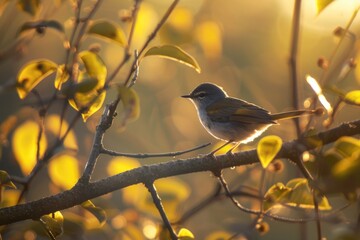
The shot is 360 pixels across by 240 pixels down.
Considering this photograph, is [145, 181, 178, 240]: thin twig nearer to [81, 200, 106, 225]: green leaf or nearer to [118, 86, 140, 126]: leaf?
[81, 200, 106, 225]: green leaf

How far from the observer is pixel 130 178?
8.02 feet

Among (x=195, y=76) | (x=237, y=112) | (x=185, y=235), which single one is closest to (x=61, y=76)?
(x=185, y=235)

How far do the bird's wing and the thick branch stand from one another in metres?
1.74

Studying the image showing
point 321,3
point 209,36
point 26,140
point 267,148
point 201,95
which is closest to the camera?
point 267,148

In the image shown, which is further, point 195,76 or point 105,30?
point 195,76

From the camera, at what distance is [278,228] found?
311 inches

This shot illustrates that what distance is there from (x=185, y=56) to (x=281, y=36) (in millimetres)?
4951

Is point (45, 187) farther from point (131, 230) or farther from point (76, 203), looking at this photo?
point (76, 203)

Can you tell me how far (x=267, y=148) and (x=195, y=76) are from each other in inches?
185

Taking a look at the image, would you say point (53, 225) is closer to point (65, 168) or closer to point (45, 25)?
point (65, 168)

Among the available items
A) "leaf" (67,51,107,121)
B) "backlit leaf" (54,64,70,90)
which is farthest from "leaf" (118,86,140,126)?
"backlit leaf" (54,64,70,90)

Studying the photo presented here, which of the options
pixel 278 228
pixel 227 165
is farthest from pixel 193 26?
pixel 278 228

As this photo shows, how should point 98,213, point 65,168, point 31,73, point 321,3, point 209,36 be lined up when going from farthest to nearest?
point 209,36 < point 65,168 < point 98,213 < point 31,73 < point 321,3

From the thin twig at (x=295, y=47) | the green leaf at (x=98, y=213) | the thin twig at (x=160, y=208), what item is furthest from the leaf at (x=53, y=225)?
the thin twig at (x=295, y=47)
